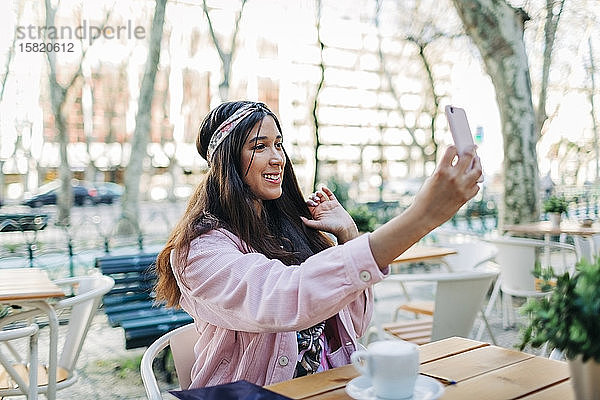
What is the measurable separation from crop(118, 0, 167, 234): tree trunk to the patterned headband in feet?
20.7

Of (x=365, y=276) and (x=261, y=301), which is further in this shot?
(x=261, y=301)

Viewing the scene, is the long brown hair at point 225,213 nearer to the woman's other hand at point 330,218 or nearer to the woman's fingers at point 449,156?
the woman's other hand at point 330,218

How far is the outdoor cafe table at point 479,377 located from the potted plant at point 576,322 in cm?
22

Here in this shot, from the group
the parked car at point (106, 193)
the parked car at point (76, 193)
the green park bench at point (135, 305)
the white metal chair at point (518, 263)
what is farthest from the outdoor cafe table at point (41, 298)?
the parked car at point (106, 193)

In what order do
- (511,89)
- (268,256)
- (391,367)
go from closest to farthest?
(391,367) → (268,256) → (511,89)

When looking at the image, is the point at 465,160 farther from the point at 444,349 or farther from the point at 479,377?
the point at 444,349

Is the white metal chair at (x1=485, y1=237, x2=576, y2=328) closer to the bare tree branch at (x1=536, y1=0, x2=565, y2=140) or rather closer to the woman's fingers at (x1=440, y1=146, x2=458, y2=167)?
the bare tree branch at (x1=536, y1=0, x2=565, y2=140)

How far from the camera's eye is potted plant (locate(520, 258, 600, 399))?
37.0 inches

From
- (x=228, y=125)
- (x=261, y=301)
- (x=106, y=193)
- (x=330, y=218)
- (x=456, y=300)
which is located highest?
(x=228, y=125)

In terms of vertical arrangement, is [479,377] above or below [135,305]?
above

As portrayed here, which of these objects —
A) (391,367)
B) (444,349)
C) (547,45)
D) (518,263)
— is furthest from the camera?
(547,45)

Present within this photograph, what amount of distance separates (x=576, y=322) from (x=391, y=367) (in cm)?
29

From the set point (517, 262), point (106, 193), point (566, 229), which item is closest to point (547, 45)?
point (566, 229)

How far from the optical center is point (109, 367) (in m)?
4.47
